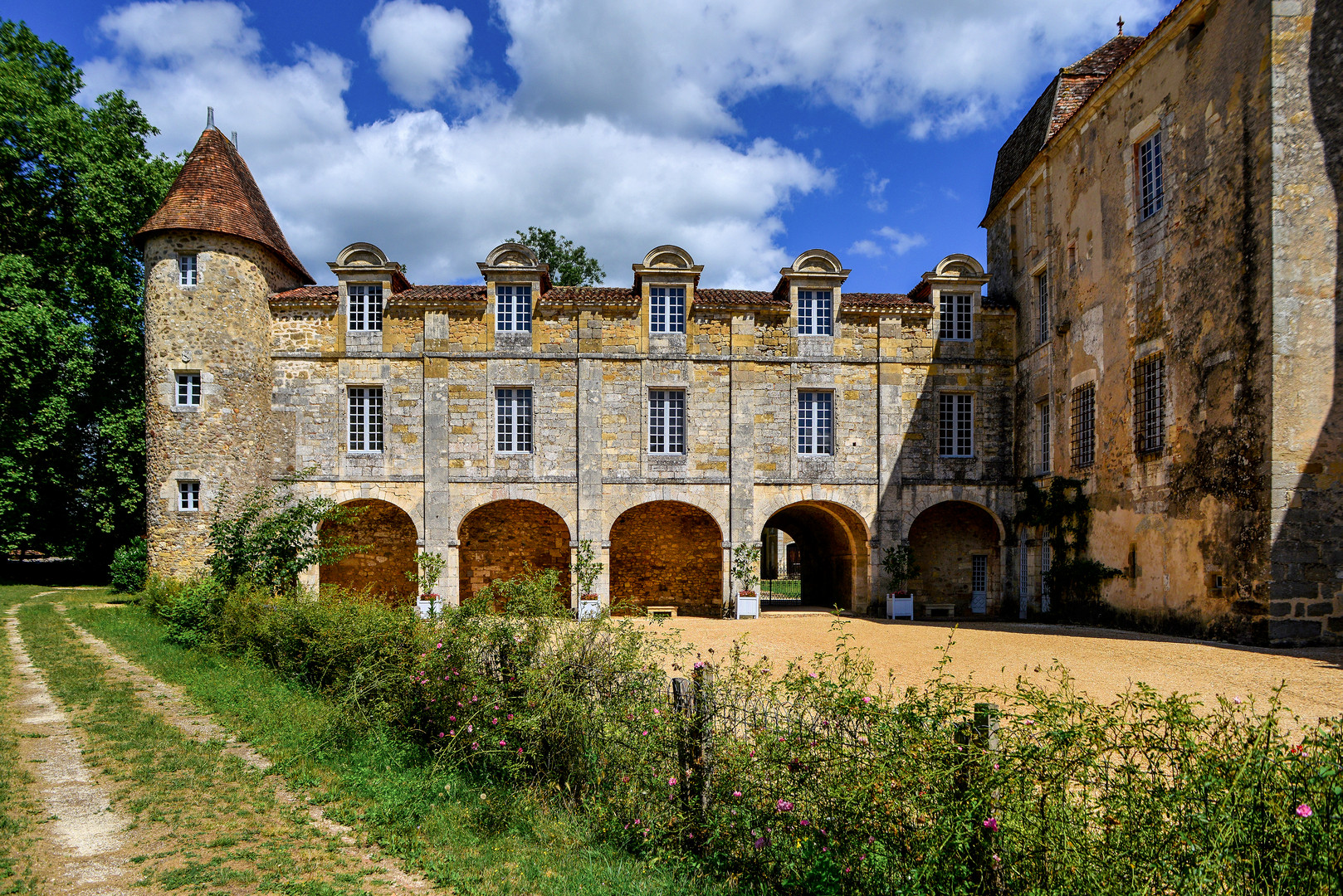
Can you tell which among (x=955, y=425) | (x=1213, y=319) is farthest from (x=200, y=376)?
(x=1213, y=319)

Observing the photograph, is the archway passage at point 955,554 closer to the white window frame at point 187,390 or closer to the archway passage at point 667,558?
the archway passage at point 667,558

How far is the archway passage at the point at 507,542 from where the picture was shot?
1927 centimetres

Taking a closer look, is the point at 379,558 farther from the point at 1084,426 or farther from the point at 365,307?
the point at 1084,426

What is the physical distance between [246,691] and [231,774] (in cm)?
277

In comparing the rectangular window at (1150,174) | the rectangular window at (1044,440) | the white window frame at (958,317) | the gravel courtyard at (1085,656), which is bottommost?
the gravel courtyard at (1085,656)

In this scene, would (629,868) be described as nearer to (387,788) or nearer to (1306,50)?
(387,788)

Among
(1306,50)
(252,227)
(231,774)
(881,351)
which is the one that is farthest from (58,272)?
(1306,50)

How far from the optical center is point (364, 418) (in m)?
17.6

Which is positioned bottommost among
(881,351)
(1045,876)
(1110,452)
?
(1045,876)

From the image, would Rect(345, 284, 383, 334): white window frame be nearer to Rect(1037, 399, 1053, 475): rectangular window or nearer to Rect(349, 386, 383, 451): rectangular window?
Rect(349, 386, 383, 451): rectangular window

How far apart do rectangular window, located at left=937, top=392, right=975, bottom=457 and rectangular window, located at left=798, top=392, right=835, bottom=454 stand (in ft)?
9.19

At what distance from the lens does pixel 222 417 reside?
1659 cm

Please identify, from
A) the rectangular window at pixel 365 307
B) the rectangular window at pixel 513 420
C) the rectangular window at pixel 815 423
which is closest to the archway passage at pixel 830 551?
the rectangular window at pixel 815 423

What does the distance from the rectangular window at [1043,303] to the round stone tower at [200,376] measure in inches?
734
